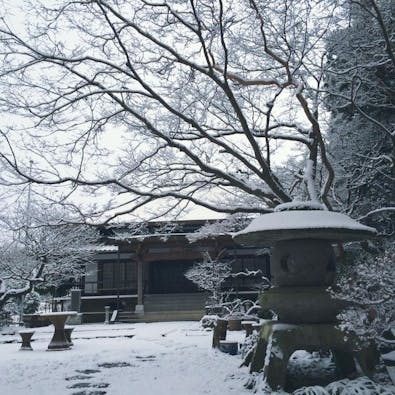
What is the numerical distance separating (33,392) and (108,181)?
14.5 ft

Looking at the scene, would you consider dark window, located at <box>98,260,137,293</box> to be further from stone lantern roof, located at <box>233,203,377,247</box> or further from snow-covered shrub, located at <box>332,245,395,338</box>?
snow-covered shrub, located at <box>332,245,395,338</box>

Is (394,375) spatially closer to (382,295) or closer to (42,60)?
(382,295)

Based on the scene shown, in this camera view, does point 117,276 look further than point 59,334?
Yes

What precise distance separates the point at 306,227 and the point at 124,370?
514 centimetres

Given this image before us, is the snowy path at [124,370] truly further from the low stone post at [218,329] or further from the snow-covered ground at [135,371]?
the low stone post at [218,329]

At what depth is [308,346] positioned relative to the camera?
6.88 meters

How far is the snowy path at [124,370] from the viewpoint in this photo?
24.5 ft

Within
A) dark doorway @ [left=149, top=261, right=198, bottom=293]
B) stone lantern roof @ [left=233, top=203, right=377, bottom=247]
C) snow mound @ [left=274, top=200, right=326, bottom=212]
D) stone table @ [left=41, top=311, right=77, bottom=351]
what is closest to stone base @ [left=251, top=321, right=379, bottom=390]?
stone lantern roof @ [left=233, top=203, right=377, bottom=247]

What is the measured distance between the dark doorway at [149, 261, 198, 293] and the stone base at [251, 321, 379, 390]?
20897mm

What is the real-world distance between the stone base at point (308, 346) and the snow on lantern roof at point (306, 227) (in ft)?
4.76

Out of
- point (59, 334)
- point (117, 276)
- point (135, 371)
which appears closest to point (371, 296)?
point (135, 371)

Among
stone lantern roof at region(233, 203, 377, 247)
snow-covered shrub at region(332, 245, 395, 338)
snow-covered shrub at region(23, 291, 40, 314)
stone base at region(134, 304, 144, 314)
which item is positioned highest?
stone lantern roof at region(233, 203, 377, 247)

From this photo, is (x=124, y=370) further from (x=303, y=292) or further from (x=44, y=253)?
(x=44, y=253)

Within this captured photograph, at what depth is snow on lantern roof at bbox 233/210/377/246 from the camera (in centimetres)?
675
